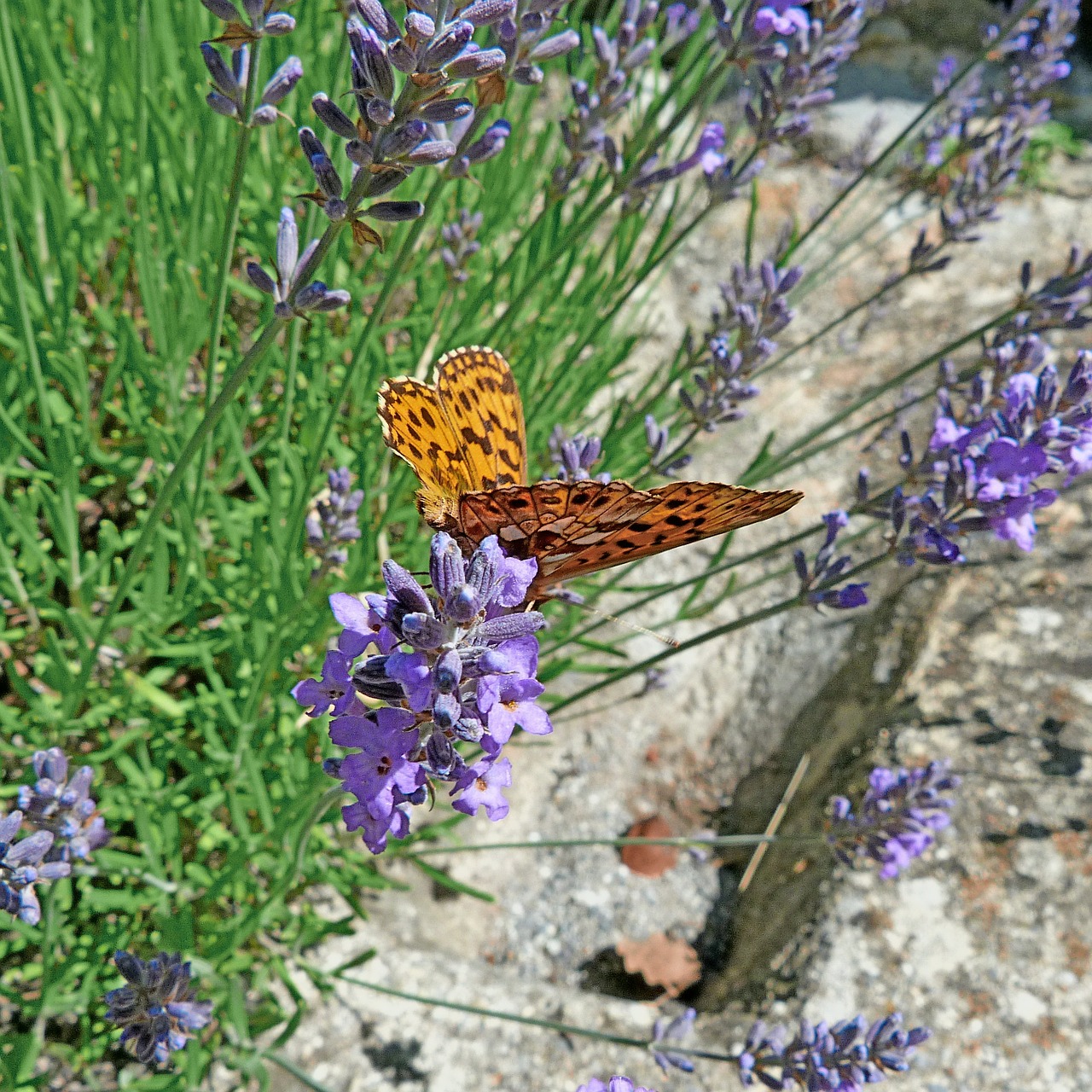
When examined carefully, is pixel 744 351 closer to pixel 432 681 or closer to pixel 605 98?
pixel 605 98

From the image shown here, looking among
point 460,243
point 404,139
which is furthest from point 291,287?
point 460,243

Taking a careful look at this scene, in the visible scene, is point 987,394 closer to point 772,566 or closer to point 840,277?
point 772,566

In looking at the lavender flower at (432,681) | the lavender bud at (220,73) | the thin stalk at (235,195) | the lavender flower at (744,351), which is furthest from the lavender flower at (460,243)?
the lavender flower at (432,681)

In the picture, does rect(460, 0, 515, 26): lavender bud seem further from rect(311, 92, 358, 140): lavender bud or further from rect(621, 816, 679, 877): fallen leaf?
rect(621, 816, 679, 877): fallen leaf

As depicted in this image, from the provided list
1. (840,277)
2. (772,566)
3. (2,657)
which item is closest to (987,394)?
(772,566)

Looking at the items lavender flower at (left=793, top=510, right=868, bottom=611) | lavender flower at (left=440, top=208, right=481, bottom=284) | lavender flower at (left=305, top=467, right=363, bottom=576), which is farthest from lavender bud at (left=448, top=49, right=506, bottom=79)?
lavender flower at (left=440, top=208, right=481, bottom=284)
